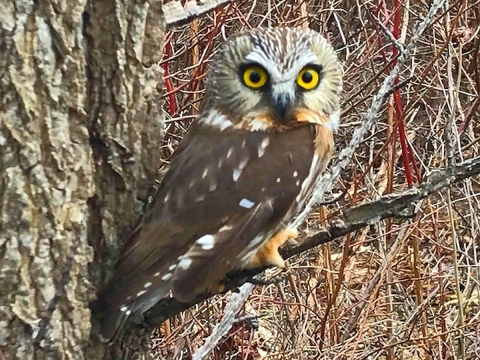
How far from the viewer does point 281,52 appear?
207cm

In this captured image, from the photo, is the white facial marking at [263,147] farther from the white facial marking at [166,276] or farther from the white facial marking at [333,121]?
the white facial marking at [166,276]

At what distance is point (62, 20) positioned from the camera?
1470 millimetres

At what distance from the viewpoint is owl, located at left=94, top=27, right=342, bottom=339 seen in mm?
1690

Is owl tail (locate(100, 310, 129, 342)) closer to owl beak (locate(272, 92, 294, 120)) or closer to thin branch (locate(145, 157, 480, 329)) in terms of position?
thin branch (locate(145, 157, 480, 329))

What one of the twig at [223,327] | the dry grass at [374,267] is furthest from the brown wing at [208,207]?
the dry grass at [374,267]

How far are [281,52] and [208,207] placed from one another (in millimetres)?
511

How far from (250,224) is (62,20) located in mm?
682

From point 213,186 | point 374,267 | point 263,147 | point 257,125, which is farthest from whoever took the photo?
point 374,267

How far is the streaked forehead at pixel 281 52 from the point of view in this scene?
2.08 metres

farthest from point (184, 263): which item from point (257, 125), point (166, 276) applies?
point (257, 125)

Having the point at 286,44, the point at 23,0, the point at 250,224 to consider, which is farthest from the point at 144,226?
the point at 286,44

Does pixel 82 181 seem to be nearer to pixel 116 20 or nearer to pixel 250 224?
pixel 116 20

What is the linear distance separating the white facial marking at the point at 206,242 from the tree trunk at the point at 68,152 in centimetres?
→ 16

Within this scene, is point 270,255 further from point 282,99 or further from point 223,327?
point 282,99
